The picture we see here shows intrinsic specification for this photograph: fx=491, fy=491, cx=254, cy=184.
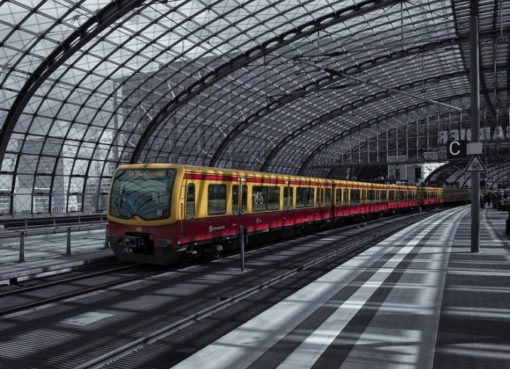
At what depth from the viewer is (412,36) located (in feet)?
133

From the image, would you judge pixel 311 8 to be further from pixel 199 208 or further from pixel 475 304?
pixel 475 304

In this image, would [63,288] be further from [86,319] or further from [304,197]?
[304,197]

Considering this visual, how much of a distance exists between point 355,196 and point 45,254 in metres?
22.6

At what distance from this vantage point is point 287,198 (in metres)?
21.9

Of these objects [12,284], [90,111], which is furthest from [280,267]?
[90,111]

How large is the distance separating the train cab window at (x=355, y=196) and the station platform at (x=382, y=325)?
65.3ft

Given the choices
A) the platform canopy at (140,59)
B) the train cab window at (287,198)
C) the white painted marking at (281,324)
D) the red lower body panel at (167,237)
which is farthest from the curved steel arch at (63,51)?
the white painted marking at (281,324)

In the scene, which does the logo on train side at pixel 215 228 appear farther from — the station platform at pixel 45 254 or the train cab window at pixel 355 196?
the train cab window at pixel 355 196

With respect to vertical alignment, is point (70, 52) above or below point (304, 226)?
above

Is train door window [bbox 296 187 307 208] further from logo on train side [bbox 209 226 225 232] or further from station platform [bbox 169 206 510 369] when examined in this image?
station platform [bbox 169 206 510 369]

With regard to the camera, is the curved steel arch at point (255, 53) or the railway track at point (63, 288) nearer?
the railway track at point (63, 288)

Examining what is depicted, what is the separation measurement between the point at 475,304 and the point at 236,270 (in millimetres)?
6391

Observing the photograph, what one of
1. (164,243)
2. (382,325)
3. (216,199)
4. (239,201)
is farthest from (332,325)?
(239,201)

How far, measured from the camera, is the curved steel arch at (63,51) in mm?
26702
